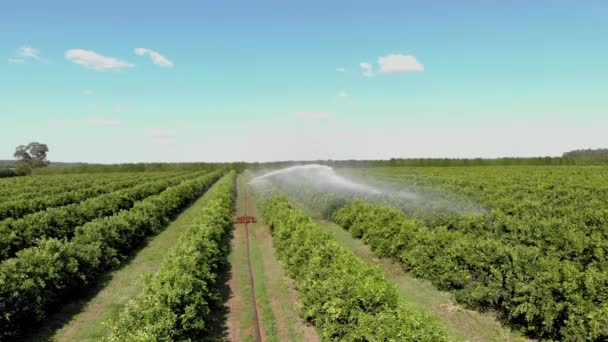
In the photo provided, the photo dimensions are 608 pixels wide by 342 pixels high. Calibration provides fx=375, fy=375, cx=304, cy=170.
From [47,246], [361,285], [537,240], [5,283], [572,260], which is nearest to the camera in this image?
[361,285]

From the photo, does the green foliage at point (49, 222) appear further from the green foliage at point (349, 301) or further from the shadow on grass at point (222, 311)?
the green foliage at point (349, 301)

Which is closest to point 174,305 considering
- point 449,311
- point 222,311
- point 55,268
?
point 222,311

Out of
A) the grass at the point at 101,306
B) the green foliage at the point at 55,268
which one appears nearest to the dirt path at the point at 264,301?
the grass at the point at 101,306

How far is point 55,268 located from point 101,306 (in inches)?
76.9

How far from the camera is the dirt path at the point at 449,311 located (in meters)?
10.6

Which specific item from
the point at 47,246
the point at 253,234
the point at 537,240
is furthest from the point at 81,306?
the point at 537,240

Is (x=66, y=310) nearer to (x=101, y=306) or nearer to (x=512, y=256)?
(x=101, y=306)

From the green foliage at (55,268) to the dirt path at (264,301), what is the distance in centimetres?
548

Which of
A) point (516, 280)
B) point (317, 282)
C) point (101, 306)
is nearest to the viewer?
point (516, 280)

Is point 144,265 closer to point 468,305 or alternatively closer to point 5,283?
point 5,283

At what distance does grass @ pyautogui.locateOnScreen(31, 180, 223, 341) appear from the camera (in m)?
10.8

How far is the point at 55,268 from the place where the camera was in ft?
40.6

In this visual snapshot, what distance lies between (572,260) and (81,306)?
18276 mm

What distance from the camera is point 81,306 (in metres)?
12.7
